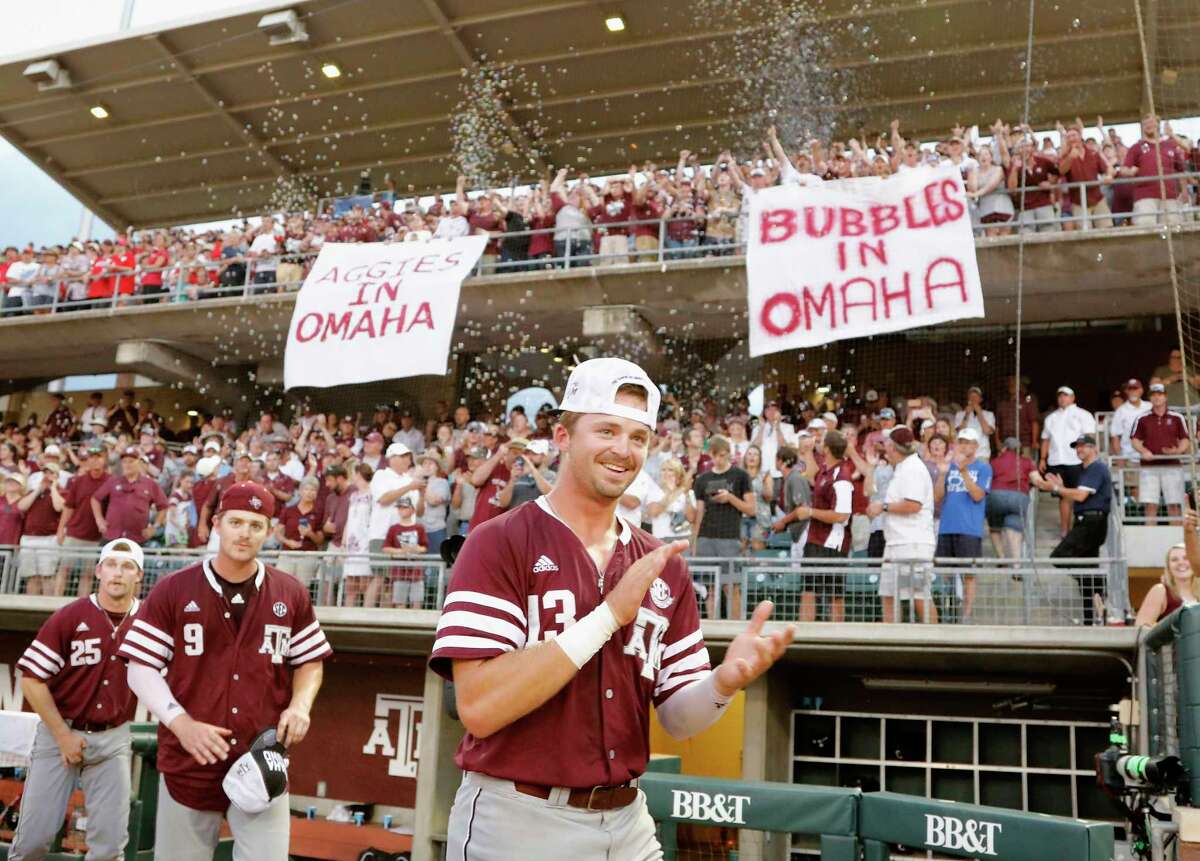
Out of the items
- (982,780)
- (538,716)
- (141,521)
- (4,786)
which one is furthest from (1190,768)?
(141,521)

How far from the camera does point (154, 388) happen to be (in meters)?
23.8

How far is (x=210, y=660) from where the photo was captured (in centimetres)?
495

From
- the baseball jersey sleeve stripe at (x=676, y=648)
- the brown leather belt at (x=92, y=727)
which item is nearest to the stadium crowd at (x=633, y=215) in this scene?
the baseball jersey sleeve stripe at (x=676, y=648)

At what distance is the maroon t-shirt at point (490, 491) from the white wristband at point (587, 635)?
26.7 feet

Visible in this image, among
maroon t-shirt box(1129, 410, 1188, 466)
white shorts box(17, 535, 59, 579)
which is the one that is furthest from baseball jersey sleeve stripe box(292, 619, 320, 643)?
white shorts box(17, 535, 59, 579)

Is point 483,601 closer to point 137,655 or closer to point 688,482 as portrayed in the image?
point 137,655

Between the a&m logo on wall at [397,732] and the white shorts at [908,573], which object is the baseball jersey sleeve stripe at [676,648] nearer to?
the white shorts at [908,573]

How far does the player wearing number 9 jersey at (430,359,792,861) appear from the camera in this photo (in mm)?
2771

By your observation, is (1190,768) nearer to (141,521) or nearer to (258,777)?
(258,777)

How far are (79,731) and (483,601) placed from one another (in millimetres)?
4602

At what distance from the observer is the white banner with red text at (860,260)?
480 inches

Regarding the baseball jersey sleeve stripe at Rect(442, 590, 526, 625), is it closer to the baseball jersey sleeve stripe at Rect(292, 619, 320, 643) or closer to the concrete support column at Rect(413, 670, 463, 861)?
the baseball jersey sleeve stripe at Rect(292, 619, 320, 643)

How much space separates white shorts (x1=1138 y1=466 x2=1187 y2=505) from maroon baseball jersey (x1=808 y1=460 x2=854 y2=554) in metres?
3.02

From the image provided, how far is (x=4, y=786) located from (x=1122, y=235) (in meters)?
13.3
